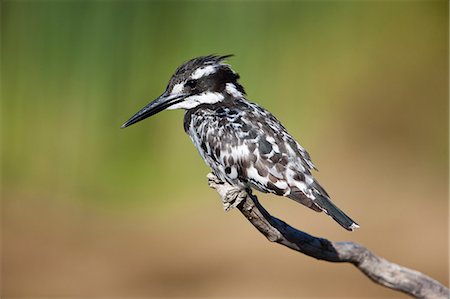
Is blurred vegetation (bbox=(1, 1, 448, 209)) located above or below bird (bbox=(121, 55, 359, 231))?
above

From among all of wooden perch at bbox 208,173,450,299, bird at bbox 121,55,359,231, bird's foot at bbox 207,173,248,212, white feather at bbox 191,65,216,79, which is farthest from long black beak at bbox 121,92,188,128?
bird's foot at bbox 207,173,248,212

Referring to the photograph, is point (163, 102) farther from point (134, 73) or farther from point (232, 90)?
point (134, 73)

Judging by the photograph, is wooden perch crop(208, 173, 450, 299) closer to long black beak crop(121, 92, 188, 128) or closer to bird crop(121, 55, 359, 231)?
bird crop(121, 55, 359, 231)

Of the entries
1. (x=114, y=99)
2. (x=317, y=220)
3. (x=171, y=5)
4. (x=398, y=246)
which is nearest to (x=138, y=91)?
(x=114, y=99)

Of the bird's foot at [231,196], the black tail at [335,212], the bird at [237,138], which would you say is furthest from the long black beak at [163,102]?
the black tail at [335,212]

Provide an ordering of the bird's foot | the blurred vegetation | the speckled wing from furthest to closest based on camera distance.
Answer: the blurred vegetation, the speckled wing, the bird's foot

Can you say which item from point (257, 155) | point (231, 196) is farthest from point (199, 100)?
point (231, 196)

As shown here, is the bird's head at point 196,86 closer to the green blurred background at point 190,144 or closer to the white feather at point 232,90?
the white feather at point 232,90
